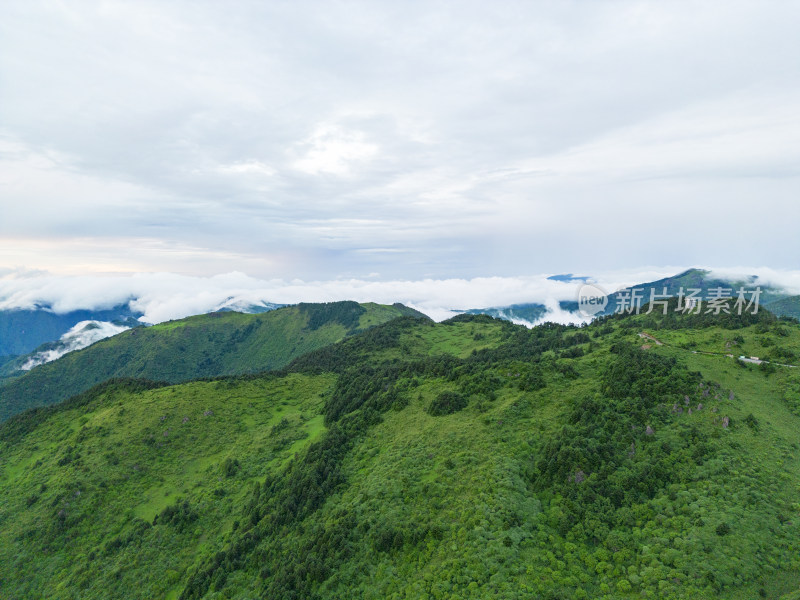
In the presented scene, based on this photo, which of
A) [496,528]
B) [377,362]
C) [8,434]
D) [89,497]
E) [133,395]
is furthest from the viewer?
[377,362]

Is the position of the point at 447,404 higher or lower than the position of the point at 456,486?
higher

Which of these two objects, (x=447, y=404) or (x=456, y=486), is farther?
(x=447, y=404)

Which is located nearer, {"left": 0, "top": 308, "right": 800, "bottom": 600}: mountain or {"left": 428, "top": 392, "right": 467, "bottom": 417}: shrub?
{"left": 0, "top": 308, "right": 800, "bottom": 600}: mountain

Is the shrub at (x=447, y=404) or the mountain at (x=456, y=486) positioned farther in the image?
the shrub at (x=447, y=404)

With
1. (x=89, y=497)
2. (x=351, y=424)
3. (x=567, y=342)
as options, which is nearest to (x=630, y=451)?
(x=351, y=424)

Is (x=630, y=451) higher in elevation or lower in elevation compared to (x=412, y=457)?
higher

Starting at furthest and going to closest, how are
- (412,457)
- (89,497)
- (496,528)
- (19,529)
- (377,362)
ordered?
(377,362), (89,497), (19,529), (412,457), (496,528)

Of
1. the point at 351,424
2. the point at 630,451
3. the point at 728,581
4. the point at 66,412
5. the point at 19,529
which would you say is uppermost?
the point at 630,451

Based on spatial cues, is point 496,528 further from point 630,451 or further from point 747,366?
point 747,366
